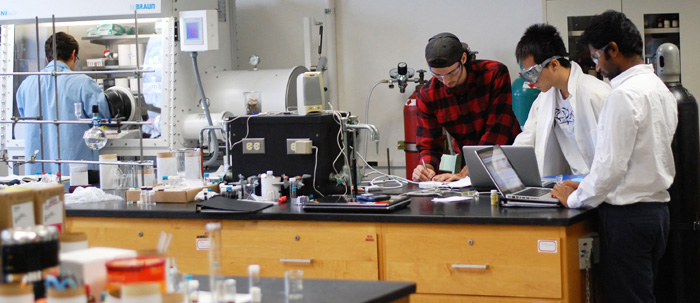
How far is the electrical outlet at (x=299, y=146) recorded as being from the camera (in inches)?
138

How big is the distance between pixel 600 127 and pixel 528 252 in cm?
51

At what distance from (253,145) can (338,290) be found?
5.51 ft

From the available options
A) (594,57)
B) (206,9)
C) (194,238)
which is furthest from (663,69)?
(206,9)

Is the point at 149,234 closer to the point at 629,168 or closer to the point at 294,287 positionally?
the point at 294,287

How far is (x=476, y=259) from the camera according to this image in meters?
2.94

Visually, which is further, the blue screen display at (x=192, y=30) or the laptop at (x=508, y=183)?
the blue screen display at (x=192, y=30)

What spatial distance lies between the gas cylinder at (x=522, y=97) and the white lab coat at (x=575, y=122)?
63.7 inches

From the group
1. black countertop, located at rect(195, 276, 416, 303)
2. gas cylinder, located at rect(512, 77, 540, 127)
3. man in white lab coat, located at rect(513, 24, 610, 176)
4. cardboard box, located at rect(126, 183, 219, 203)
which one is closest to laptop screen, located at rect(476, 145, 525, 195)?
man in white lab coat, located at rect(513, 24, 610, 176)

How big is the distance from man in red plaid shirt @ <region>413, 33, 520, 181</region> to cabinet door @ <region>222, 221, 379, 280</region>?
36.8 inches

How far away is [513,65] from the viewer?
5.73 metres

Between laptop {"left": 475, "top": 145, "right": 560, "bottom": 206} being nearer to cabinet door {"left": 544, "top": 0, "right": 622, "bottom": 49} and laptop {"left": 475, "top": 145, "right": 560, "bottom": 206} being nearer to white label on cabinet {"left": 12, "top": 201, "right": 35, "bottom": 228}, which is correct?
white label on cabinet {"left": 12, "top": 201, "right": 35, "bottom": 228}

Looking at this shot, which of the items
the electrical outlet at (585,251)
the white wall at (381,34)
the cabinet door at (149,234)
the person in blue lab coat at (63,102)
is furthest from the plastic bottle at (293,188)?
the white wall at (381,34)

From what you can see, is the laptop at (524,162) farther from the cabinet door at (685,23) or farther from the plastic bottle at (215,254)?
the cabinet door at (685,23)

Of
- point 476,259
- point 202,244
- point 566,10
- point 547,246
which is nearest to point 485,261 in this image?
point 476,259
